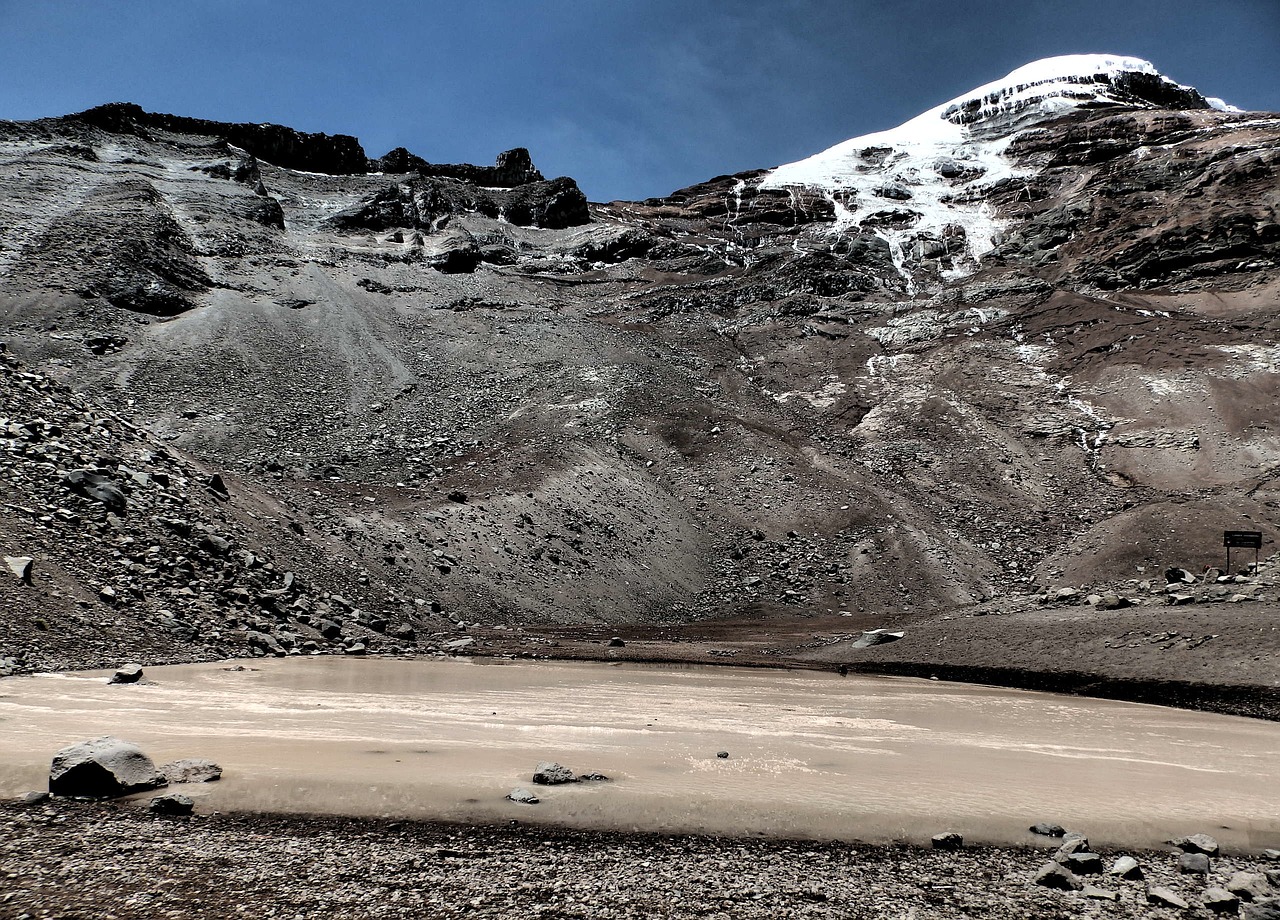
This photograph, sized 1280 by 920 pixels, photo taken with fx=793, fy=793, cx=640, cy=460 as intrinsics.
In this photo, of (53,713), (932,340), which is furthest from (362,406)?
(932,340)

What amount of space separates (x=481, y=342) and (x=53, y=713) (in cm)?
4292

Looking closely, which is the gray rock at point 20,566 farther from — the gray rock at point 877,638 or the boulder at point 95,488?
the gray rock at point 877,638

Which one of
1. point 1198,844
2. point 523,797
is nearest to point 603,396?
point 523,797

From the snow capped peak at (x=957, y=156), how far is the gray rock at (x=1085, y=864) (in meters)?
66.0

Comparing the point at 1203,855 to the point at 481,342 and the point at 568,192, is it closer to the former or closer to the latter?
the point at 481,342

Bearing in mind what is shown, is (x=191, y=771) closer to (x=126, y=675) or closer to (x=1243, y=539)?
(x=126, y=675)

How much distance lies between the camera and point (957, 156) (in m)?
102

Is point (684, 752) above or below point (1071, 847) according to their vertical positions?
below

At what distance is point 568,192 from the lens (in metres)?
84.8

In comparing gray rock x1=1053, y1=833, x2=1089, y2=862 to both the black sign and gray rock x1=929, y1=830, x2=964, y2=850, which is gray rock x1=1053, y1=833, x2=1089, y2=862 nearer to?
gray rock x1=929, y1=830, x2=964, y2=850

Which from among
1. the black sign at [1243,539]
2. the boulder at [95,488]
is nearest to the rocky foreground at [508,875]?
the boulder at [95,488]

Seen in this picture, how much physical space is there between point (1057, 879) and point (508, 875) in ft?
13.1

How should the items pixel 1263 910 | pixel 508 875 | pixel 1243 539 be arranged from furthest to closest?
1. pixel 1243 539
2. pixel 508 875
3. pixel 1263 910

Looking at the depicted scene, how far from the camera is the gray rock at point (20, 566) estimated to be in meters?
15.2
